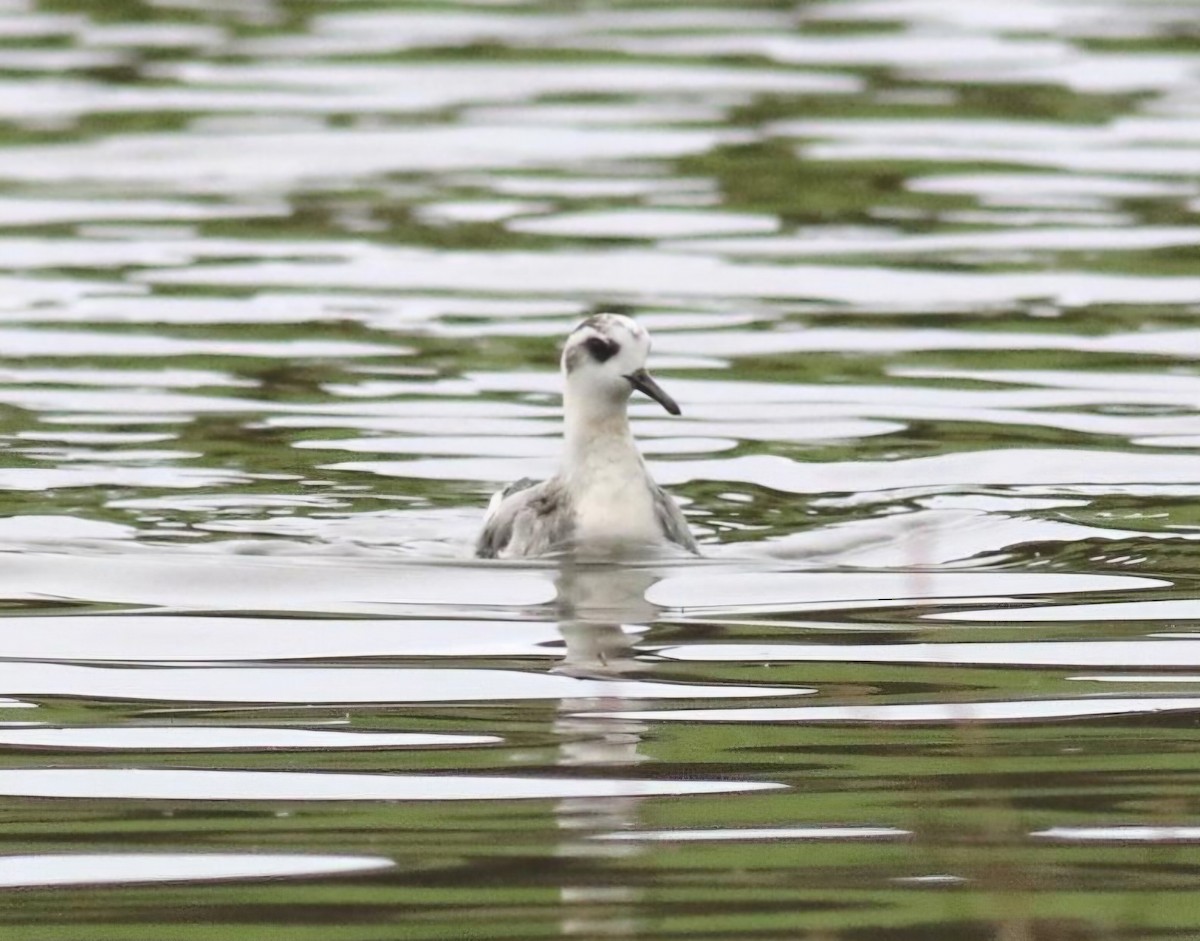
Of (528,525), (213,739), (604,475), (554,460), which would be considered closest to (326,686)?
(213,739)

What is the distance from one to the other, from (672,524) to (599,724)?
352 cm

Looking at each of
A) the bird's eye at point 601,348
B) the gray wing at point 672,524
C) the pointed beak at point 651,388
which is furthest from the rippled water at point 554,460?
the bird's eye at point 601,348

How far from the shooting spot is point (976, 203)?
21.9 m

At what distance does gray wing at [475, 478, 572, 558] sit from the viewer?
43.7 ft

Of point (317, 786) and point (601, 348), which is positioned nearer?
point (317, 786)

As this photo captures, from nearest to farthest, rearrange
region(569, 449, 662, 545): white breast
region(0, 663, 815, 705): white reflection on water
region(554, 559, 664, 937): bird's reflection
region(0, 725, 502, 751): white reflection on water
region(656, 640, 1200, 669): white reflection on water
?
region(554, 559, 664, 937): bird's reflection < region(0, 725, 502, 751): white reflection on water < region(0, 663, 815, 705): white reflection on water < region(656, 640, 1200, 669): white reflection on water < region(569, 449, 662, 545): white breast

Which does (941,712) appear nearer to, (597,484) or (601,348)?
(597,484)

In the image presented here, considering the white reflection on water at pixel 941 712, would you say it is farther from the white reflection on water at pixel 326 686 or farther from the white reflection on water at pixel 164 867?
the white reflection on water at pixel 164 867

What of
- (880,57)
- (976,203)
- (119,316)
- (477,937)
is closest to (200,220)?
(119,316)

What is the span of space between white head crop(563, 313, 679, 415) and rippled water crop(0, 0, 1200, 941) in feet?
2.57

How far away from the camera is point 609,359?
44.8 feet

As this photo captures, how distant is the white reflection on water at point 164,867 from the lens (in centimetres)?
806

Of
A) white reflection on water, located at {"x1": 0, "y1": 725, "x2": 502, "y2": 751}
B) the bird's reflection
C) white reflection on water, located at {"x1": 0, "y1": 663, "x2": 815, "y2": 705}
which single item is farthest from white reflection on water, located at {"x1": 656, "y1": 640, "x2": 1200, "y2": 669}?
white reflection on water, located at {"x1": 0, "y1": 725, "x2": 502, "y2": 751}

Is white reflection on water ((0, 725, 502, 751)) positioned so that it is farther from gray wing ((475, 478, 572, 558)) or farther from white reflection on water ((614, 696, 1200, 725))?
gray wing ((475, 478, 572, 558))
